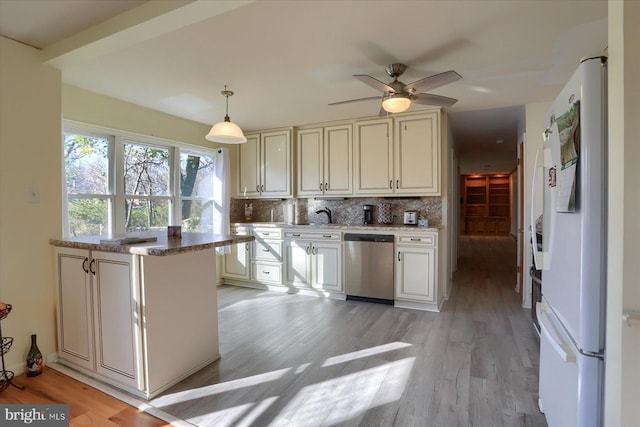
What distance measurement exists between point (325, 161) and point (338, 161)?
0.19 meters

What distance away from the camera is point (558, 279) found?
146cm

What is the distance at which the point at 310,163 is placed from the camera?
4.56m

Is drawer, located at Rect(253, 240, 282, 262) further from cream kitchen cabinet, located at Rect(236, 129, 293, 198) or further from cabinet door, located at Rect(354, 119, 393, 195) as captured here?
cabinet door, located at Rect(354, 119, 393, 195)

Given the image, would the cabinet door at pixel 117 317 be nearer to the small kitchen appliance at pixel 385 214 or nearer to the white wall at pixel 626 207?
the white wall at pixel 626 207

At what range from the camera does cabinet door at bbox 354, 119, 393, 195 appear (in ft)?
13.3

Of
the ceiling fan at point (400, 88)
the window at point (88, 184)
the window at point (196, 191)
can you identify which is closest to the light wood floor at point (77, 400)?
the window at point (88, 184)

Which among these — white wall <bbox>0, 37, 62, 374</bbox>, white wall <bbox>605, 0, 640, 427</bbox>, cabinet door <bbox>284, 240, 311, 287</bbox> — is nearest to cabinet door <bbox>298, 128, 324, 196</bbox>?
cabinet door <bbox>284, 240, 311, 287</bbox>

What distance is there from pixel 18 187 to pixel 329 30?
243cm

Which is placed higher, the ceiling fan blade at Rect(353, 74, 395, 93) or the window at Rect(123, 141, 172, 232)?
the ceiling fan blade at Rect(353, 74, 395, 93)

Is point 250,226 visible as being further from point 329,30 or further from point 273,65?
point 329,30

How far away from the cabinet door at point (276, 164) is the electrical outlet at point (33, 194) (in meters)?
2.80

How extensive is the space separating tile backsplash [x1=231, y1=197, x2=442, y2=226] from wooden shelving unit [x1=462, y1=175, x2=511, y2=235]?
27.4 feet

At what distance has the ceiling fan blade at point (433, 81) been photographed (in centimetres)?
220

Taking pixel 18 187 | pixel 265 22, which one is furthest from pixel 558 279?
pixel 18 187
